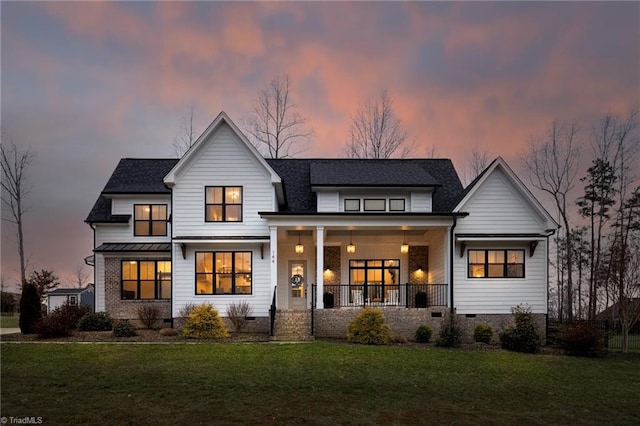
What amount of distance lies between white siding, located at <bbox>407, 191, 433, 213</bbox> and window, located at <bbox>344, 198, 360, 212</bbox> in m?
2.32

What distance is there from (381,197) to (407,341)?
6.72 meters

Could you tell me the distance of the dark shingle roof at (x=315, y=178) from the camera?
72.1 feet

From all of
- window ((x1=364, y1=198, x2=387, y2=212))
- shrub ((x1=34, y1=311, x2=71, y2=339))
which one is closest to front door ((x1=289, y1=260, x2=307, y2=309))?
window ((x1=364, y1=198, x2=387, y2=212))

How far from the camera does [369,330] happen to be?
16.9 metres

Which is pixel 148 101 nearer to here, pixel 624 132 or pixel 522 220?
pixel 522 220

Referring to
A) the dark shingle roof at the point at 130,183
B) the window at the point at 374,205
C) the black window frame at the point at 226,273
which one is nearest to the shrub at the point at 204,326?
the black window frame at the point at 226,273

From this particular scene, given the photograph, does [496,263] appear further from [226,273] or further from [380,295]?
[226,273]

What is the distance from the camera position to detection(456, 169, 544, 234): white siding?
20297 mm

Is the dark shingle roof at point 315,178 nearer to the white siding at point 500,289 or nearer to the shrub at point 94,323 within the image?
the white siding at point 500,289

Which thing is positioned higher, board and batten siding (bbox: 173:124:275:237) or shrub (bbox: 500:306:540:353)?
board and batten siding (bbox: 173:124:275:237)

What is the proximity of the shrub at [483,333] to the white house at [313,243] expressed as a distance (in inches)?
52.1

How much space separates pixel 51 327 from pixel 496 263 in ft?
56.7

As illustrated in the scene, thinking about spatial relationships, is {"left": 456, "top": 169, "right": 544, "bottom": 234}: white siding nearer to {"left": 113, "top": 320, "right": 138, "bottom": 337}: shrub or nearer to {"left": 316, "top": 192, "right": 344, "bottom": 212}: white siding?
{"left": 316, "top": 192, "right": 344, "bottom": 212}: white siding

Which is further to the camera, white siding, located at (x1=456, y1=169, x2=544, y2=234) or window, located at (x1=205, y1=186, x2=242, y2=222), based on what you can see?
white siding, located at (x1=456, y1=169, x2=544, y2=234)
